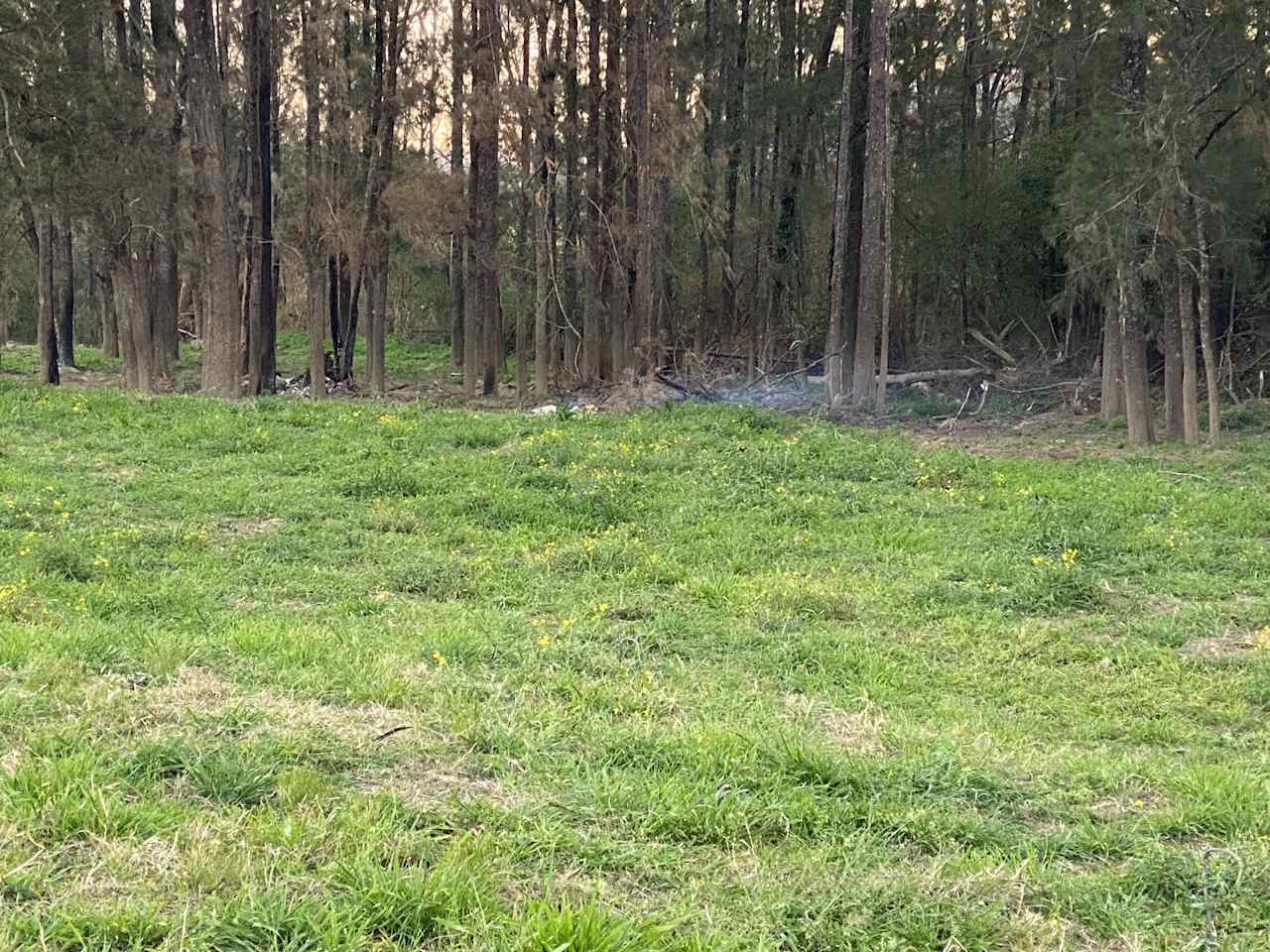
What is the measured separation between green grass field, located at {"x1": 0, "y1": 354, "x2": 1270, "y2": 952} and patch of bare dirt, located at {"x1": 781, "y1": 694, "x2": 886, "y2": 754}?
24 millimetres

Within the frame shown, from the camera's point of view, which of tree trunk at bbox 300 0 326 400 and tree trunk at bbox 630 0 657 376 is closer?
tree trunk at bbox 630 0 657 376

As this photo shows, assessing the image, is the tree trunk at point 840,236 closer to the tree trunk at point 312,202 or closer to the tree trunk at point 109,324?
the tree trunk at point 312,202

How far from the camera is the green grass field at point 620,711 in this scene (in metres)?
2.79

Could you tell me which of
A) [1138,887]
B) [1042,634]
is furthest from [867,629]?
[1138,887]

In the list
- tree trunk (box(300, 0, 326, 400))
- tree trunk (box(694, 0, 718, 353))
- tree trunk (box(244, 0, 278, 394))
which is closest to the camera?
tree trunk (box(244, 0, 278, 394))

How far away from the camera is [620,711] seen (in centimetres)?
453

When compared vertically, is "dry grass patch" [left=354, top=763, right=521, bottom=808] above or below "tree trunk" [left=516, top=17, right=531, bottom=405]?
below

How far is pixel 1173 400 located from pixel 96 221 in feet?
65.2

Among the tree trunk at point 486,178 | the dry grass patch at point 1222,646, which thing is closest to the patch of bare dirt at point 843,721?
the dry grass patch at point 1222,646

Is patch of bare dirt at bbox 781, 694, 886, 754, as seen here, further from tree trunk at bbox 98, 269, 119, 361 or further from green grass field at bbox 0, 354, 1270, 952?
tree trunk at bbox 98, 269, 119, 361

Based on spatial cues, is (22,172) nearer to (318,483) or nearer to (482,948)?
(318,483)

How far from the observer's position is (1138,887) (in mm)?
3102

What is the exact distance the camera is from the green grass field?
2.79 m

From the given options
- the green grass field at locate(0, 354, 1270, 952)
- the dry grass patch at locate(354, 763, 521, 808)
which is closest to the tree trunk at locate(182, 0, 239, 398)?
the green grass field at locate(0, 354, 1270, 952)
